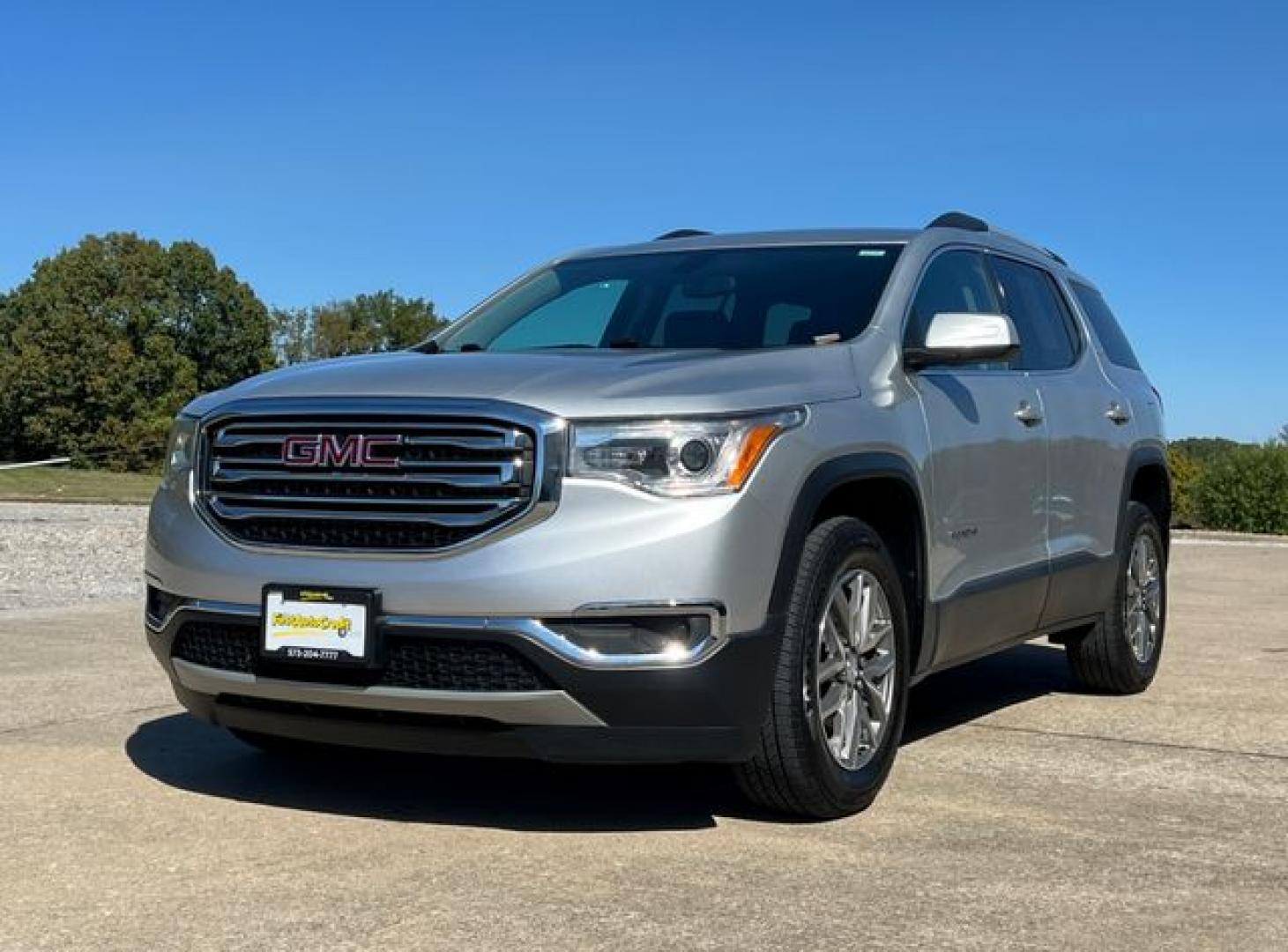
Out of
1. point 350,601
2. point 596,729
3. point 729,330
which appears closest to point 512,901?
point 596,729

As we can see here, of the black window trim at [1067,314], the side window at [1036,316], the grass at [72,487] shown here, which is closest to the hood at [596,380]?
the side window at [1036,316]

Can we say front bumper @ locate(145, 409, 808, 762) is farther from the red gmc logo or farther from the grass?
the grass

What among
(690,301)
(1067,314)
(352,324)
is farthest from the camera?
(352,324)

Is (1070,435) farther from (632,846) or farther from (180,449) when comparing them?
(180,449)

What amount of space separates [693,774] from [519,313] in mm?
1925

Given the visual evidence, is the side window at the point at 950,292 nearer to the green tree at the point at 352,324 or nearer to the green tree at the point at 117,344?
the green tree at the point at 117,344

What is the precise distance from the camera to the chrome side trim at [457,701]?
411cm

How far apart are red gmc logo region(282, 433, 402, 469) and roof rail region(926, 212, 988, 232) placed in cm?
274

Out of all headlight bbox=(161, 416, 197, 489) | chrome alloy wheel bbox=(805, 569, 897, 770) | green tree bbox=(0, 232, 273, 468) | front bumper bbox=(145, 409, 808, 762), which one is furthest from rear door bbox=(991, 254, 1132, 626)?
green tree bbox=(0, 232, 273, 468)

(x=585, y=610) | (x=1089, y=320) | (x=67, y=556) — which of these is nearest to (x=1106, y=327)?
(x=1089, y=320)

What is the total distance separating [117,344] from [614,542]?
243 ft

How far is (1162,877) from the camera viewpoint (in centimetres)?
409

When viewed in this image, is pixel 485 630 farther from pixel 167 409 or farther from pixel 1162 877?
pixel 167 409

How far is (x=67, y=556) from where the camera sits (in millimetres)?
15430
